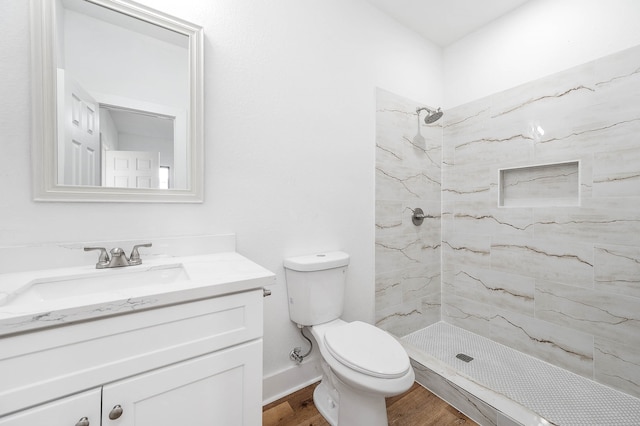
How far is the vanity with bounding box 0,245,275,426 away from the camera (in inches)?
23.2

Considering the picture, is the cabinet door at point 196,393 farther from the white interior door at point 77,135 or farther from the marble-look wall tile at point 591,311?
the marble-look wall tile at point 591,311

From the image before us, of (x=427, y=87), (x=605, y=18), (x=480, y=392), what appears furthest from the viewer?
(x=427, y=87)

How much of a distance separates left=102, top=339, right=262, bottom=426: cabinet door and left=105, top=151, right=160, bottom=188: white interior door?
2.52 feet

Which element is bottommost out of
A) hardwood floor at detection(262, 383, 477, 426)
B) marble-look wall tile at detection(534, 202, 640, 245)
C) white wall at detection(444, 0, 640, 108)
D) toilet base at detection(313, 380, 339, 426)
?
hardwood floor at detection(262, 383, 477, 426)

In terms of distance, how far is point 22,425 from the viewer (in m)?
0.58

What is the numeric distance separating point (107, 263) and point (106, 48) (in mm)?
865

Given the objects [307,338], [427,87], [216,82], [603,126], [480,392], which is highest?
[427,87]

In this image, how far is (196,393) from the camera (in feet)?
2.56

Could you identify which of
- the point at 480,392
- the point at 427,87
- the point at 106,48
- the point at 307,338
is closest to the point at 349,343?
the point at 307,338

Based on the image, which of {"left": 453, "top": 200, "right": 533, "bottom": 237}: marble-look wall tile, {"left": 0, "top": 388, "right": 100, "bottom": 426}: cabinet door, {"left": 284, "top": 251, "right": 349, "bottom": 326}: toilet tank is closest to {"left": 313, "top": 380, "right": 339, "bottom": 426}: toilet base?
{"left": 284, "top": 251, "right": 349, "bottom": 326}: toilet tank

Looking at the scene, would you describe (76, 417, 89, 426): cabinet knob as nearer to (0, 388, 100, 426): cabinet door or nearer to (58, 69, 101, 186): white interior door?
(0, 388, 100, 426): cabinet door

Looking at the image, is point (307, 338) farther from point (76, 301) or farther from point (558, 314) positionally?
point (558, 314)

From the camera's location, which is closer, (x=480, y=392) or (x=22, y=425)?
(x=22, y=425)

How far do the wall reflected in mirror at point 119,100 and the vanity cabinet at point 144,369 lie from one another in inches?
26.2
